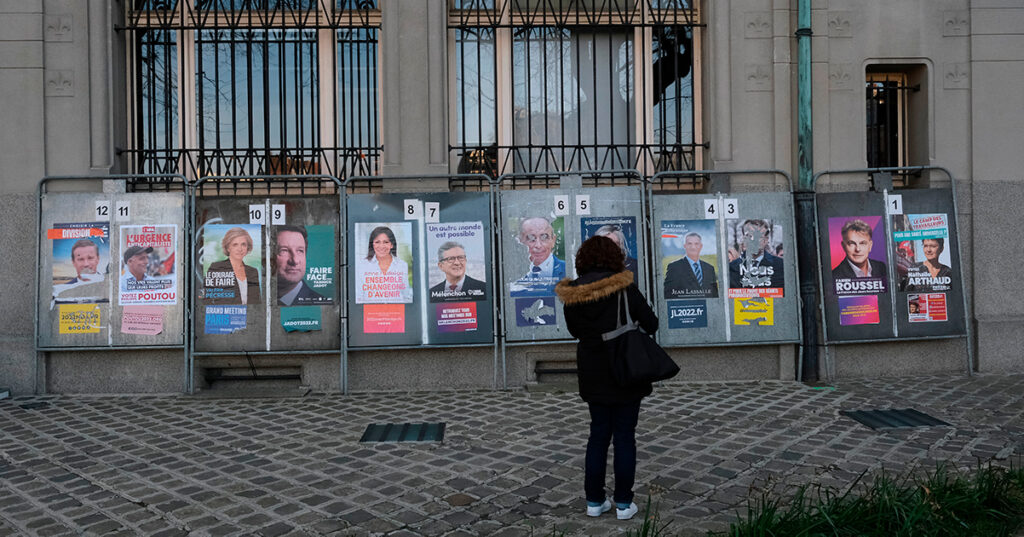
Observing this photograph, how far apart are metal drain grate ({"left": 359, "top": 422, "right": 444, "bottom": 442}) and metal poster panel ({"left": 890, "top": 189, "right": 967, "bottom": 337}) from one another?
5664 mm

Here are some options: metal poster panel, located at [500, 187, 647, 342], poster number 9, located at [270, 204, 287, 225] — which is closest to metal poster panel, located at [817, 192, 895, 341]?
metal poster panel, located at [500, 187, 647, 342]

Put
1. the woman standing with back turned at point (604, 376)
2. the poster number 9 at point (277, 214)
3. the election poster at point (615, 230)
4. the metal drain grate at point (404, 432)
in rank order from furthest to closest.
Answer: the election poster at point (615, 230) < the poster number 9 at point (277, 214) < the metal drain grate at point (404, 432) < the woman standing with back turned at point (604, 376)

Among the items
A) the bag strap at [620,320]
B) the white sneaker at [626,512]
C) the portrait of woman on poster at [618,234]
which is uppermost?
the portrait of woman on poster at [618,234]

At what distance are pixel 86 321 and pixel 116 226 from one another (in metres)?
1.11

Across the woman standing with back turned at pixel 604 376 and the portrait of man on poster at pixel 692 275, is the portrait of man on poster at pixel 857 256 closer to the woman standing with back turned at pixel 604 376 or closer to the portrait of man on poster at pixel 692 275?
the portrait of man on poster at pixel 692 275

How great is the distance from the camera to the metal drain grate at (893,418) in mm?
6648

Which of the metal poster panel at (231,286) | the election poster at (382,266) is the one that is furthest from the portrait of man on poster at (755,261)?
the metal poster panel at (231,286)

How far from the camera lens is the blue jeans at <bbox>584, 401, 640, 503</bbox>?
4488 millimetres

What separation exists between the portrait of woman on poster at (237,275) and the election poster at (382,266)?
45.7 inches

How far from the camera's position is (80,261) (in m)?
8.30

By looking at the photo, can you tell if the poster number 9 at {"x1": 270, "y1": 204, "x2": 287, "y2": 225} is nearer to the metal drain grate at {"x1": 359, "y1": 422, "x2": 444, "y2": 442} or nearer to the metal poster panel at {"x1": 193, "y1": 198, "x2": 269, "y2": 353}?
the metal poster panel at {"x1": 193, "y1": 198, "x2": 269, "y2": 353}

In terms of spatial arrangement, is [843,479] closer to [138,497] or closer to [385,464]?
[385,464]

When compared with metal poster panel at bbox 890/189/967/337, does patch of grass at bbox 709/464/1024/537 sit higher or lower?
lower

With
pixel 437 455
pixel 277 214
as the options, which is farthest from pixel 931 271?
pixel 277 214
